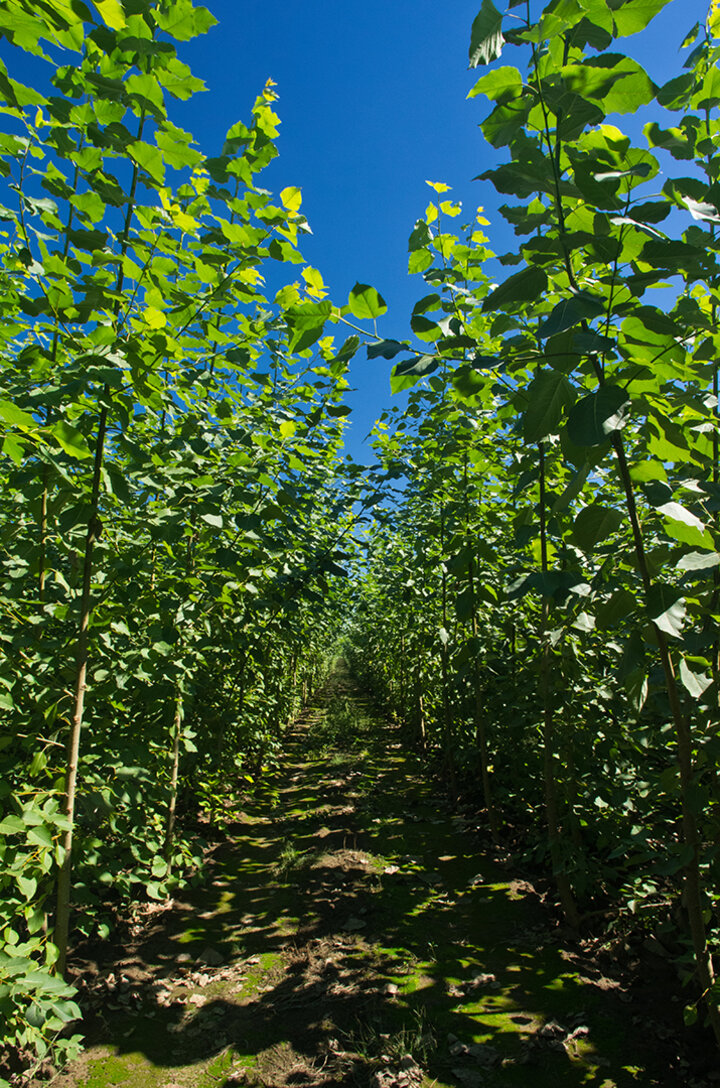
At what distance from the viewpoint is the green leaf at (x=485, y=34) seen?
4.68 ft

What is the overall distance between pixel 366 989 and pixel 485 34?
140 inches

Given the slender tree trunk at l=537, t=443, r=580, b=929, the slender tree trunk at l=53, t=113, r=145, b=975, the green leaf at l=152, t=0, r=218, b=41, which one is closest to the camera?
the green leaf at l=152, t=0, r=218, b=41

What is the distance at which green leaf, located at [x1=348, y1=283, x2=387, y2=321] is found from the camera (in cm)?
160

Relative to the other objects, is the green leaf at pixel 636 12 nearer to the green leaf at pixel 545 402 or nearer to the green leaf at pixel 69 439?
the green leaf at pixel 545 402

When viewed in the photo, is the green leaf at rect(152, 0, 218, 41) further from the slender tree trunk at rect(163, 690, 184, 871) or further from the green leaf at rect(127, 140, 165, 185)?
the slender tree trunk at rect(163, 690, 184, 871)

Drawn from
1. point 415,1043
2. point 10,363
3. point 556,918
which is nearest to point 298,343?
point 10,363

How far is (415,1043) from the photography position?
2.10 meters

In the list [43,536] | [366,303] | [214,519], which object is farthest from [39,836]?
[366,303]

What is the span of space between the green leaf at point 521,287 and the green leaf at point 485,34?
1.89ft

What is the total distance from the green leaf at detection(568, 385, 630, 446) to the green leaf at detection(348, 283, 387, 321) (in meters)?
0.67

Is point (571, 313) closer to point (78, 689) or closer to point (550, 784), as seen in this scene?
point (78, 689)

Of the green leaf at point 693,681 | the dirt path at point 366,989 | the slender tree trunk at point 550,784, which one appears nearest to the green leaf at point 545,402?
the green leaf at point 693,681

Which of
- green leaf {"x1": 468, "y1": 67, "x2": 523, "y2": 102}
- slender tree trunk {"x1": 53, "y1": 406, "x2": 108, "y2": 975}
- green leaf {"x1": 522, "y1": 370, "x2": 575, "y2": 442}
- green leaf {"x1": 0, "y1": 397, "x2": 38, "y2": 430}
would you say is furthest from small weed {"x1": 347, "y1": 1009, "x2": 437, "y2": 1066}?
green leaf {"x1": 468, "y1": 67, "x2": 523, "y2": 102}

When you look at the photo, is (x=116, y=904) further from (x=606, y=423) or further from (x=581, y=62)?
(x=581, y=62)
